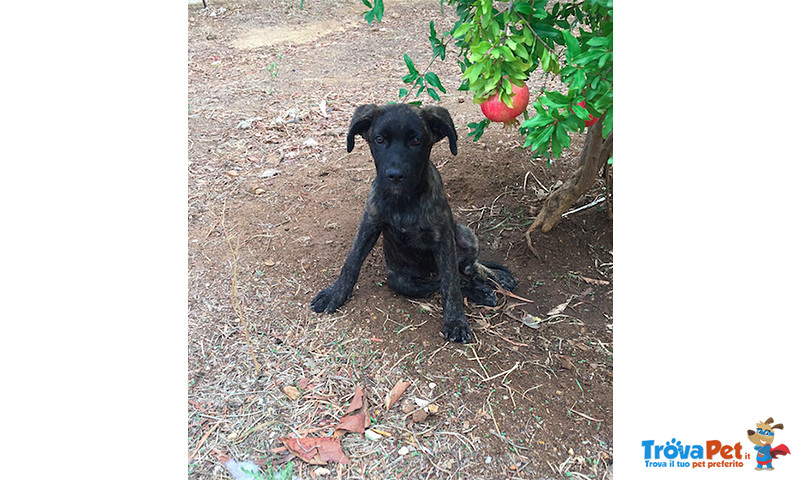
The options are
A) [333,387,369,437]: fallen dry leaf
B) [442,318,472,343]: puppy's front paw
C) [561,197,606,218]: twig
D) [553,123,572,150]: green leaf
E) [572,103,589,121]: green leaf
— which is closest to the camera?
[572,103,589,121]: green leaf

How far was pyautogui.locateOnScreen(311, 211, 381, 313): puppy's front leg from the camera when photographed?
4.04 metres

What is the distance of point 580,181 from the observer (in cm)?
443

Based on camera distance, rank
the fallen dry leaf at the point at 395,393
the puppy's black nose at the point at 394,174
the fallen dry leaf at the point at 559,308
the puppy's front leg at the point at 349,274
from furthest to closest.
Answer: the fallen dry leaf at the point at 559,308
the puppy's front leg at the point at 349,274
the puppy's black nose at the point at 394,174
the fallen dry leaf at the point at 395,393

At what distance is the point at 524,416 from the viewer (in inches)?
128

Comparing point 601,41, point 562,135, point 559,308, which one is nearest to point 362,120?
point 562,135

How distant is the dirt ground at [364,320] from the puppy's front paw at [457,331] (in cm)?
6

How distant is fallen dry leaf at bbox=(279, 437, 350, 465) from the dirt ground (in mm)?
40

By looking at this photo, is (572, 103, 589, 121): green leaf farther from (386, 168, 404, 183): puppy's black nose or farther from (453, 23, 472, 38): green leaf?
(386, 168, 404, 183): puppy's black nose

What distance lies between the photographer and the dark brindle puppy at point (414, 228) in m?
3.65

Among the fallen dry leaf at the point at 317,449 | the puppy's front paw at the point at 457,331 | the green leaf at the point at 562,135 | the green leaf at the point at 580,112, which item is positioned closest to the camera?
the green leaf at the point at 580,112

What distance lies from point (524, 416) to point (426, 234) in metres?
1.30

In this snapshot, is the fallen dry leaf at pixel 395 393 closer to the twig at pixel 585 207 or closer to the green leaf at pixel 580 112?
the green leaf at pixel 580 112

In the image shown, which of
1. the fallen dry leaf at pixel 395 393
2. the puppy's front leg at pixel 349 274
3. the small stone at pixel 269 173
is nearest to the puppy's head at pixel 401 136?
the puppy's front leg at pixel 349 274
